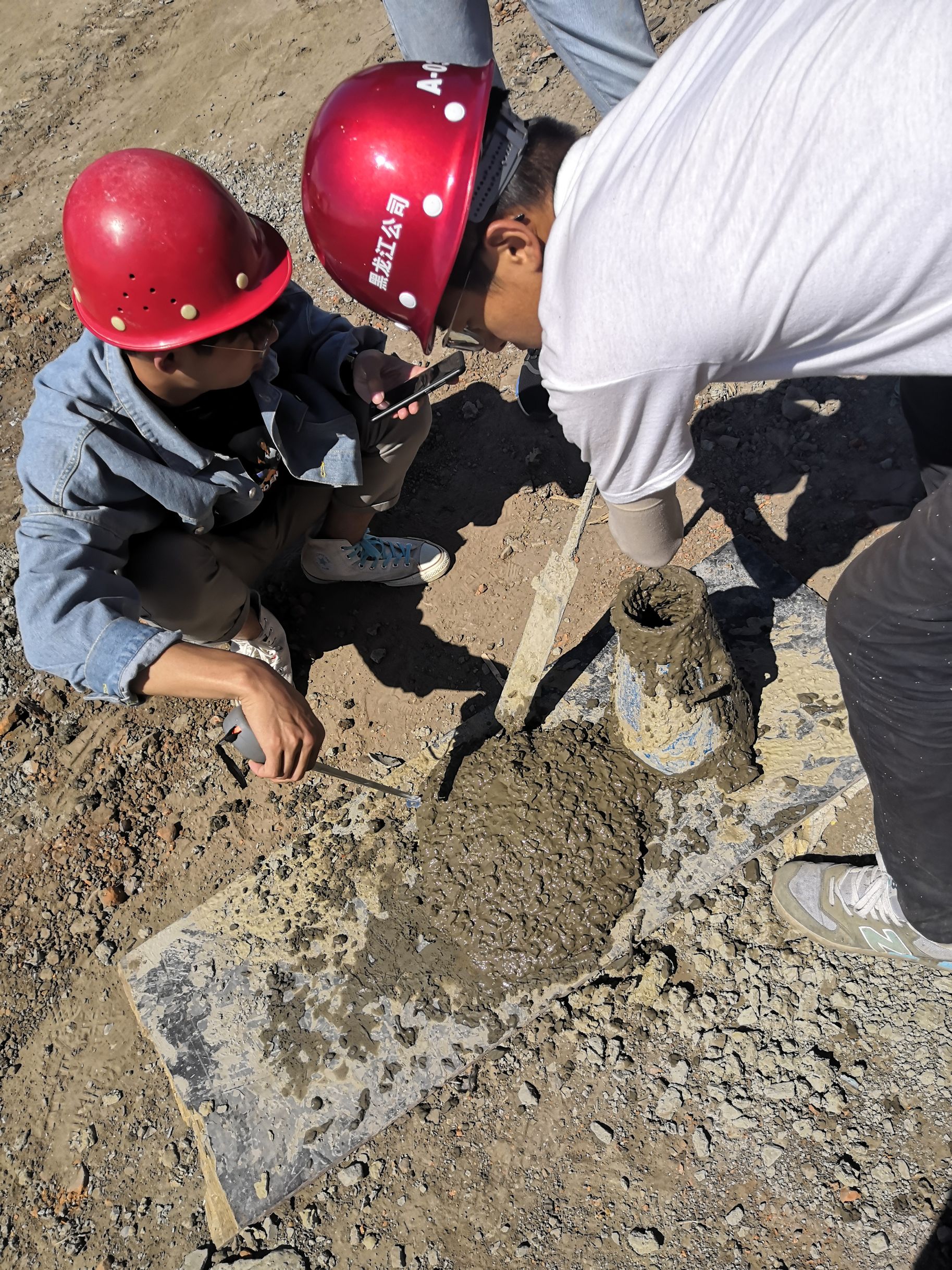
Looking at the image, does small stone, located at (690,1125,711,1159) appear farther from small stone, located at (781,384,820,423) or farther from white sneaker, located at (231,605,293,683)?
small stone, located at (781,384,820,423)

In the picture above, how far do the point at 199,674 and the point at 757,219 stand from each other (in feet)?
4.96

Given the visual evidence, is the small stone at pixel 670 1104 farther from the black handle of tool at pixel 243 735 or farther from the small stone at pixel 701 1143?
the black handle of tool at pixel 243 735

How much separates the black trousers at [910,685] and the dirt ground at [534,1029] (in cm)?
46

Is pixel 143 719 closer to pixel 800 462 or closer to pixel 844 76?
pixel 800 462

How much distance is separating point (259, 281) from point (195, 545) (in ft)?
2.63

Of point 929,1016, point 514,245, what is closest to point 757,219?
point 514,245

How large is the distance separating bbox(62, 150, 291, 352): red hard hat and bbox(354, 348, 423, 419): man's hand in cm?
65

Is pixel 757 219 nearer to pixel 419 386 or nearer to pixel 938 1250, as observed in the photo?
pixel 419 386

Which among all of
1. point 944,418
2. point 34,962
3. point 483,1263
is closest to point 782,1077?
point 483,1263

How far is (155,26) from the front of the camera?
21.3 feet

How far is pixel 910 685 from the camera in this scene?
175 cm

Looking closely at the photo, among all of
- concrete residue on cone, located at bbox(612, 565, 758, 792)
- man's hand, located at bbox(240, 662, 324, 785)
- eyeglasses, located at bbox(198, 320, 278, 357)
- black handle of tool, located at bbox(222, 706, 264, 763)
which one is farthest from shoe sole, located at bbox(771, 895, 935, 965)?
eyeglasses, located at bbox(198, 320, 278, 357)

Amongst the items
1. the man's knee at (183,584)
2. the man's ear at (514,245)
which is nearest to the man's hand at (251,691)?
the man's knee at (183,584)

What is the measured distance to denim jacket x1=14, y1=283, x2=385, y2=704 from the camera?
2.07 meters
